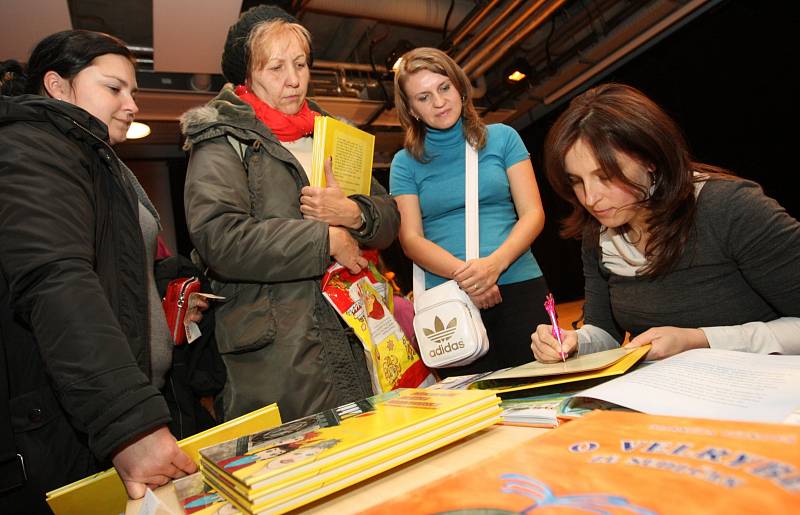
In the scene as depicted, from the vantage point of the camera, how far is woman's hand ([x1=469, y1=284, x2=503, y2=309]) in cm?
163

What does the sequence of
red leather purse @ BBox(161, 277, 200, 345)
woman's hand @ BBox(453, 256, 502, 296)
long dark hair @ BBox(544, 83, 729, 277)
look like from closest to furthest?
long dark hair @ BBox(544, 83, 729, 277) < red leather purse @ BBox(161, 277, 200, 345) < woman's hand @ BBox(453, 256, 502, 296)

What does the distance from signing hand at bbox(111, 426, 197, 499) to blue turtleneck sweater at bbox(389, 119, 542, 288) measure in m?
1.15

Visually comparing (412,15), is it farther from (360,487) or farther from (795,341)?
(360,487)

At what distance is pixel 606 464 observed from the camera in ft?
1.33

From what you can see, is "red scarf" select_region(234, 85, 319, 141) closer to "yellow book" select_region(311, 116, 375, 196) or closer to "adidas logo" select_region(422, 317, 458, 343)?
"yellow book" select_region(311, 116, 375, 196)

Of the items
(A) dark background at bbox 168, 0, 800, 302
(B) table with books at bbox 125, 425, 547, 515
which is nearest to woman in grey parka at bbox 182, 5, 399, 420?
(B) table with books at bbox 125, 425, 547, 515

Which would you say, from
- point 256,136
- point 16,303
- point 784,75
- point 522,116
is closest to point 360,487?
point 16,303

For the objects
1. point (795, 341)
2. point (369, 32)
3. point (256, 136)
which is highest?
point (369, 32)

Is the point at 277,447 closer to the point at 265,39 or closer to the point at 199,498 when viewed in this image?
the point at 199,498

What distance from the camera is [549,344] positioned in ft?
3.47

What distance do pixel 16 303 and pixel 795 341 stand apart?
1493mm

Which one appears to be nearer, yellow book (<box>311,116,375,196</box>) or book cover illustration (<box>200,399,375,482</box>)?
book cover illustration (<box>200,399,375,482</box>)

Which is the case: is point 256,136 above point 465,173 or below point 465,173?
above

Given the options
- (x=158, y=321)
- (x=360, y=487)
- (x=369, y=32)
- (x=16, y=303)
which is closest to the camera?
(x=360, y=487)
